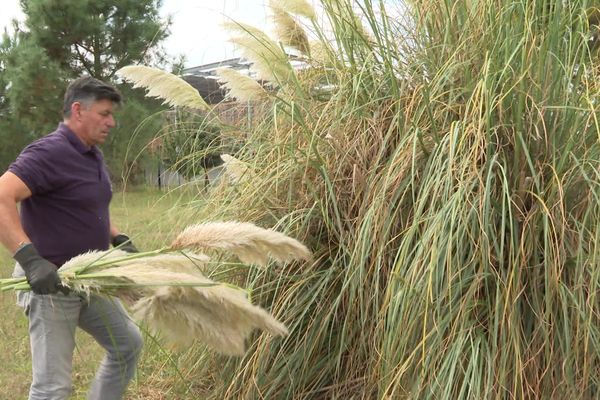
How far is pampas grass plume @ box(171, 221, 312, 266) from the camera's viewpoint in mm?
2053

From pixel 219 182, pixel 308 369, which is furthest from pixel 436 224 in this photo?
pixel 219 182

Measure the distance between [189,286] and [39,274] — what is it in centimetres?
81

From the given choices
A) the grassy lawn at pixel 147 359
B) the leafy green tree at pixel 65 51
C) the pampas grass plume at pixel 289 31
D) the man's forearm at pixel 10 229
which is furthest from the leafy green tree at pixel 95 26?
the man's forearm at pixel 10 229

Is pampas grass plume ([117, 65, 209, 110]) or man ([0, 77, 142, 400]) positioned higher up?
pampas grass plume ([117, 65, 209, 110])

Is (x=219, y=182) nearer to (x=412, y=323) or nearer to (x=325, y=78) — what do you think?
(x=325, y=78)

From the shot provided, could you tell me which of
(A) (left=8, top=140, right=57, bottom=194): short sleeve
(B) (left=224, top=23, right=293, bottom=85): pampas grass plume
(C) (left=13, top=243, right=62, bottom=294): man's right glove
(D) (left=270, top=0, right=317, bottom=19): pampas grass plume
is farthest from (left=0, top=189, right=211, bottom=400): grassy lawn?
(D) (left=270, top=0, right=317, bottom=19): pampas grass plume

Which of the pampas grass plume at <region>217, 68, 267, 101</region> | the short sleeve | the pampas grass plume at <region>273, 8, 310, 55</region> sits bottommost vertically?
the short sleeve

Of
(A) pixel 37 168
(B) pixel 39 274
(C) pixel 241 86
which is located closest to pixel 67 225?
(A) pixel 37 168

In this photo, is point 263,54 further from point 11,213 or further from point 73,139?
point 11,213

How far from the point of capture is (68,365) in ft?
10.0

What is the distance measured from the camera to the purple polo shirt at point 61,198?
302cm

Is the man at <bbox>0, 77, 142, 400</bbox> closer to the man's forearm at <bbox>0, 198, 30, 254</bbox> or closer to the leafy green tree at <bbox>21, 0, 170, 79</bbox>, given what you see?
the man's forearm at <bbox>0, 198, 30, 254</bbox>

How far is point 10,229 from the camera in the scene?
2.70 meters

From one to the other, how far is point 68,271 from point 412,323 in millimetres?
1286
